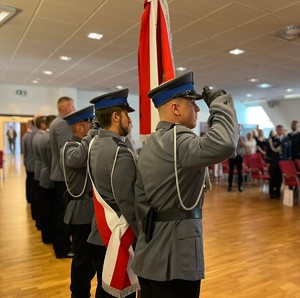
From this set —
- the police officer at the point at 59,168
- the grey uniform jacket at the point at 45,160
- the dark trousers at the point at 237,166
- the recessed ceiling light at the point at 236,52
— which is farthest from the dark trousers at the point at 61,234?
the dark trousers at the point at 237,166

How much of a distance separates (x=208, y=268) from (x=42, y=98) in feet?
33.4

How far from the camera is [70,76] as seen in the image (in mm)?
9227

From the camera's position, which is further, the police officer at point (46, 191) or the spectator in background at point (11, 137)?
the spectator in background at point (11, 137)

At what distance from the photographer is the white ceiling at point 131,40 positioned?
14.1 feet

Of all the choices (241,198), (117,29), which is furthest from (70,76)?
(241,198)

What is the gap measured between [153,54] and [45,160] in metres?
2.66

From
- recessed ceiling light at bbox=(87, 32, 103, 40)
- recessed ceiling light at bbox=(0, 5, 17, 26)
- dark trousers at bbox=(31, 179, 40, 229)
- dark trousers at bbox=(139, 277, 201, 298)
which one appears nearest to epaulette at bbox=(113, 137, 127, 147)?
dark trousers at bbox=(139, 277, 201, 298)

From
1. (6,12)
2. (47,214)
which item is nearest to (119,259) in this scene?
(47,214)

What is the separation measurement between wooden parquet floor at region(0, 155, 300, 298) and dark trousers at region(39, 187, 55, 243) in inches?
5.0

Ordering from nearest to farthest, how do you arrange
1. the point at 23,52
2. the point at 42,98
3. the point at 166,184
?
the point at 166,184 → the point at 23,52 → the point at 42,98

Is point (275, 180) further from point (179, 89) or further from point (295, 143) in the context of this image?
point (179, 89)

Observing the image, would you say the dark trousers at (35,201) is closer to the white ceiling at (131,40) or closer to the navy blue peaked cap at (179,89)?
the white ceiling at (131,40)

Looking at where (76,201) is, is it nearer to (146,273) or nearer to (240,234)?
(146,273)

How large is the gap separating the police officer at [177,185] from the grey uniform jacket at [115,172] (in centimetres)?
33
